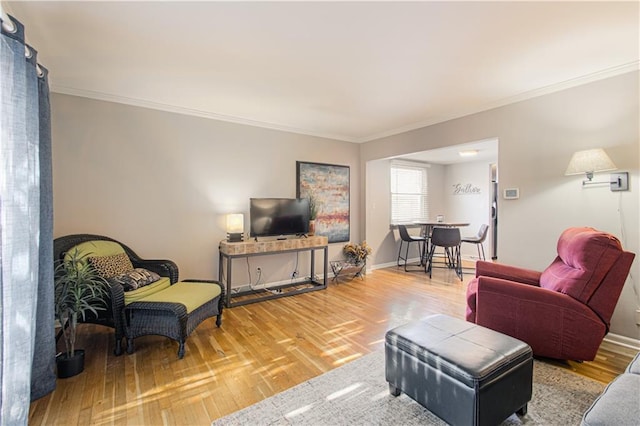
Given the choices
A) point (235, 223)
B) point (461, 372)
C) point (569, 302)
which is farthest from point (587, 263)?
point (235, 223)

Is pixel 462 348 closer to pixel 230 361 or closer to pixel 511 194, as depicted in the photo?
pixel 230 361

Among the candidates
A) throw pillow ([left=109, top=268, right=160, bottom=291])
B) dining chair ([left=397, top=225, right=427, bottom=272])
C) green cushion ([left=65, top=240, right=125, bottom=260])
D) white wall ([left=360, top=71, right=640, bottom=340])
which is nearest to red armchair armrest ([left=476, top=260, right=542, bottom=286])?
white wall ([left=360, top=71, right=640, bottom=340])

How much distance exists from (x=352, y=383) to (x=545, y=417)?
3.84 ft

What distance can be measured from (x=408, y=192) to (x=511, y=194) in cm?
340

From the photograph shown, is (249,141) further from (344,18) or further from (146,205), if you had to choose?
(344,18)

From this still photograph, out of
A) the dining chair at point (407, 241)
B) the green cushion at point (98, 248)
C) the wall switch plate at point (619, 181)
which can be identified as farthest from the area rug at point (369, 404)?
the dining chair at point (407, 241)

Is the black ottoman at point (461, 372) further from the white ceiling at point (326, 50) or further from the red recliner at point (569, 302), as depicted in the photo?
the white ceiling at point (326, 50)

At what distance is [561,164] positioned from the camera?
10.1 ft

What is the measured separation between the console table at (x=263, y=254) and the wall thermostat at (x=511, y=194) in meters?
2.51

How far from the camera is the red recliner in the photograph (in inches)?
85.6

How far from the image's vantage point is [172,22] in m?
2.04

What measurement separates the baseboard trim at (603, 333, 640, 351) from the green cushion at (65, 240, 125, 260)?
16.2ft

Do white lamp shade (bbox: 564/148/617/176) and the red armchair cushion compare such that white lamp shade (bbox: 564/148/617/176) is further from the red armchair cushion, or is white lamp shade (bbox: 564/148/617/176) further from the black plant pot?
the black plant pot

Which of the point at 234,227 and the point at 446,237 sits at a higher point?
the point at 234,227
